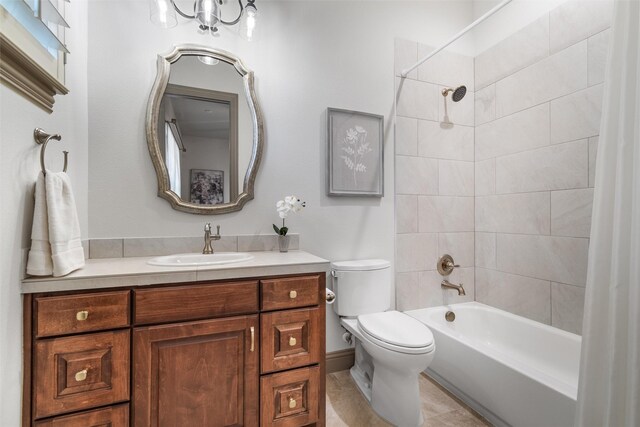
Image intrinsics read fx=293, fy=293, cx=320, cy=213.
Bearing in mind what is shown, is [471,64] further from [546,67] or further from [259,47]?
[259,47]

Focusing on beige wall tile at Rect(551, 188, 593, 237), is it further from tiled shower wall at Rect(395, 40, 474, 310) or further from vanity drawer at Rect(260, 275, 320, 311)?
vanity drawer at Rect(260, 275, 320, 311)

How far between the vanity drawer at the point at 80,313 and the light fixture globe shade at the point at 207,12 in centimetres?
A: 147

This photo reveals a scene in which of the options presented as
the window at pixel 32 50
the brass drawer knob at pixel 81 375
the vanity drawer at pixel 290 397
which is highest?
the window at pixel 32 50

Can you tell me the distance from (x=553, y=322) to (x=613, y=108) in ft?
4.99

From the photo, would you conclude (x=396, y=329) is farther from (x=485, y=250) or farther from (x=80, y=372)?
(x=80, y=372)

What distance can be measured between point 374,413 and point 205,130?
190 centimetres

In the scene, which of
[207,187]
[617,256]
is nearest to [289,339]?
[207,187]

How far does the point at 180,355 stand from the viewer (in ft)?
3.95

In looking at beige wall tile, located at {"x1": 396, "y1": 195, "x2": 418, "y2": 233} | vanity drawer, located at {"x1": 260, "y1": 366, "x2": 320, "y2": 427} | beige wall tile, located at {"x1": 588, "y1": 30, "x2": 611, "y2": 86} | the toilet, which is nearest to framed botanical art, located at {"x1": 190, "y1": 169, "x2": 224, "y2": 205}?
the toilet

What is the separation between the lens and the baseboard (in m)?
2.04

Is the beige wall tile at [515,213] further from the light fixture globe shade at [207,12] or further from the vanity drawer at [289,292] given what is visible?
the light fixture globe shade at [207,12]

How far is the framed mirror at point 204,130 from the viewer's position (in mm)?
1652

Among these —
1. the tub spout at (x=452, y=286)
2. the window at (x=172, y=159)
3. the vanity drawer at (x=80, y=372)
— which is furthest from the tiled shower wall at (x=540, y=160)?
the vanity drawer at (x=80, y=372)

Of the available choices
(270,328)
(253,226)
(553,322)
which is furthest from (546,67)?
(270,328)
